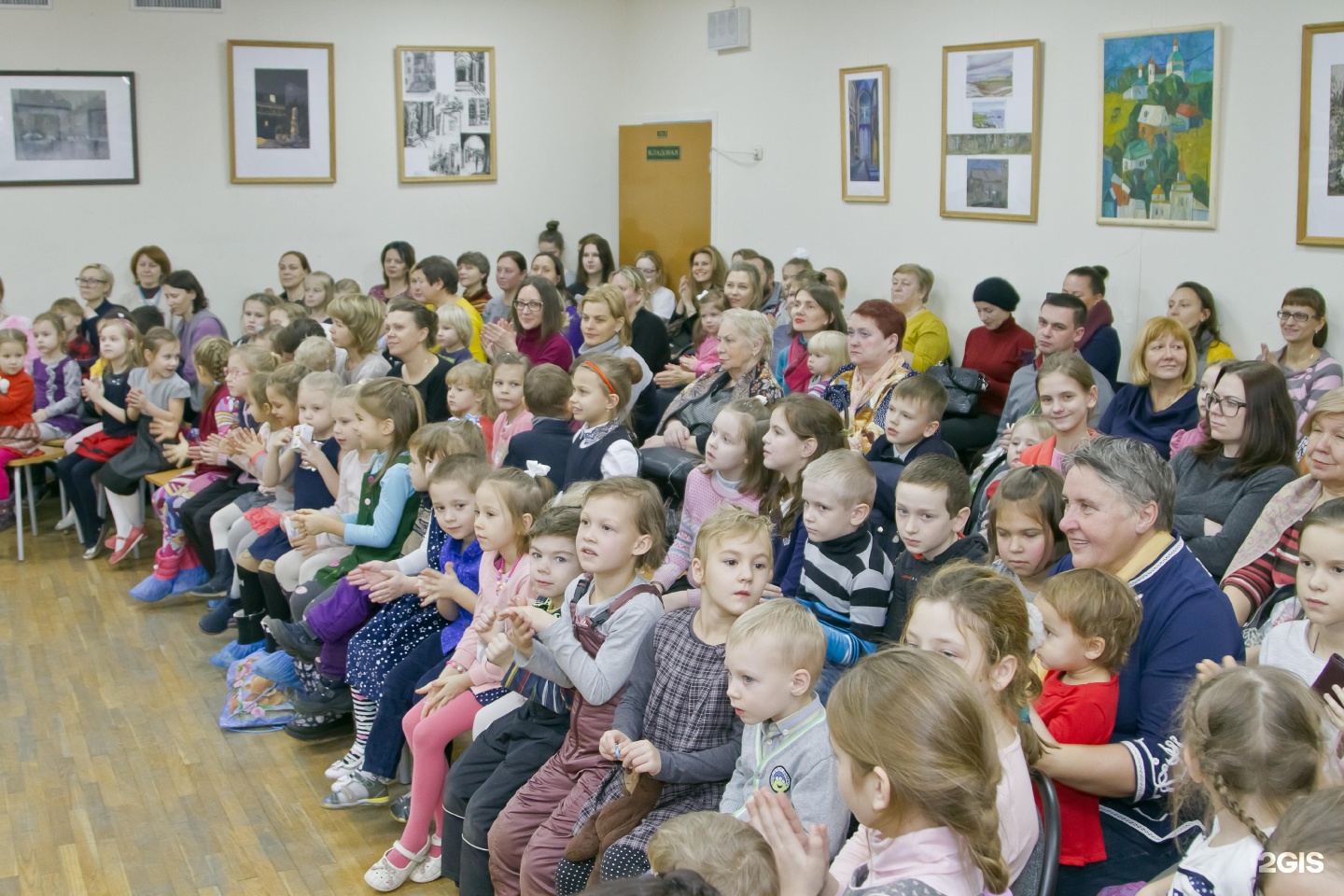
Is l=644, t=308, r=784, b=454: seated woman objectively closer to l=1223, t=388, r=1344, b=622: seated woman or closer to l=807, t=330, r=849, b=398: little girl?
l=807, t=330, r=849, b=398: little girl

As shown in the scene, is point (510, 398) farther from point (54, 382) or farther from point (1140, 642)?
point (54, 382)

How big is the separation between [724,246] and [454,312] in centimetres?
305

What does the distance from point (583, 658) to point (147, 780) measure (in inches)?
73.9

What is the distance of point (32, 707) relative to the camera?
4.49 meters

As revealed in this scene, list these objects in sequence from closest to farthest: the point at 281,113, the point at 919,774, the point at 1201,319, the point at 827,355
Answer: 1. the point at 919,774
2. the point at 827,355
3. the point at 1201,319
4. the point at 281,113

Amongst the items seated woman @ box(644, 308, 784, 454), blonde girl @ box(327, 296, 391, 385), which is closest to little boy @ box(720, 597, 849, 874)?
seated woman @ box(644, 308, 784, 454)

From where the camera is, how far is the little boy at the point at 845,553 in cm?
294

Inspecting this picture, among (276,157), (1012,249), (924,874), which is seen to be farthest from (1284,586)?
(276,157)

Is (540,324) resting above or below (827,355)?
above

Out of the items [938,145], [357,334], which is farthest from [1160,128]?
[357,334]

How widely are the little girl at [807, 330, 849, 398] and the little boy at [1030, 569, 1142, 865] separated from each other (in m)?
2.78

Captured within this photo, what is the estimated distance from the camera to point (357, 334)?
5.74 metres

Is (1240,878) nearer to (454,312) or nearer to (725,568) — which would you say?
(725,568)

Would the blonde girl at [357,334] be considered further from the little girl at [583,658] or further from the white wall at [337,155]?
the white wall at [337,155]
